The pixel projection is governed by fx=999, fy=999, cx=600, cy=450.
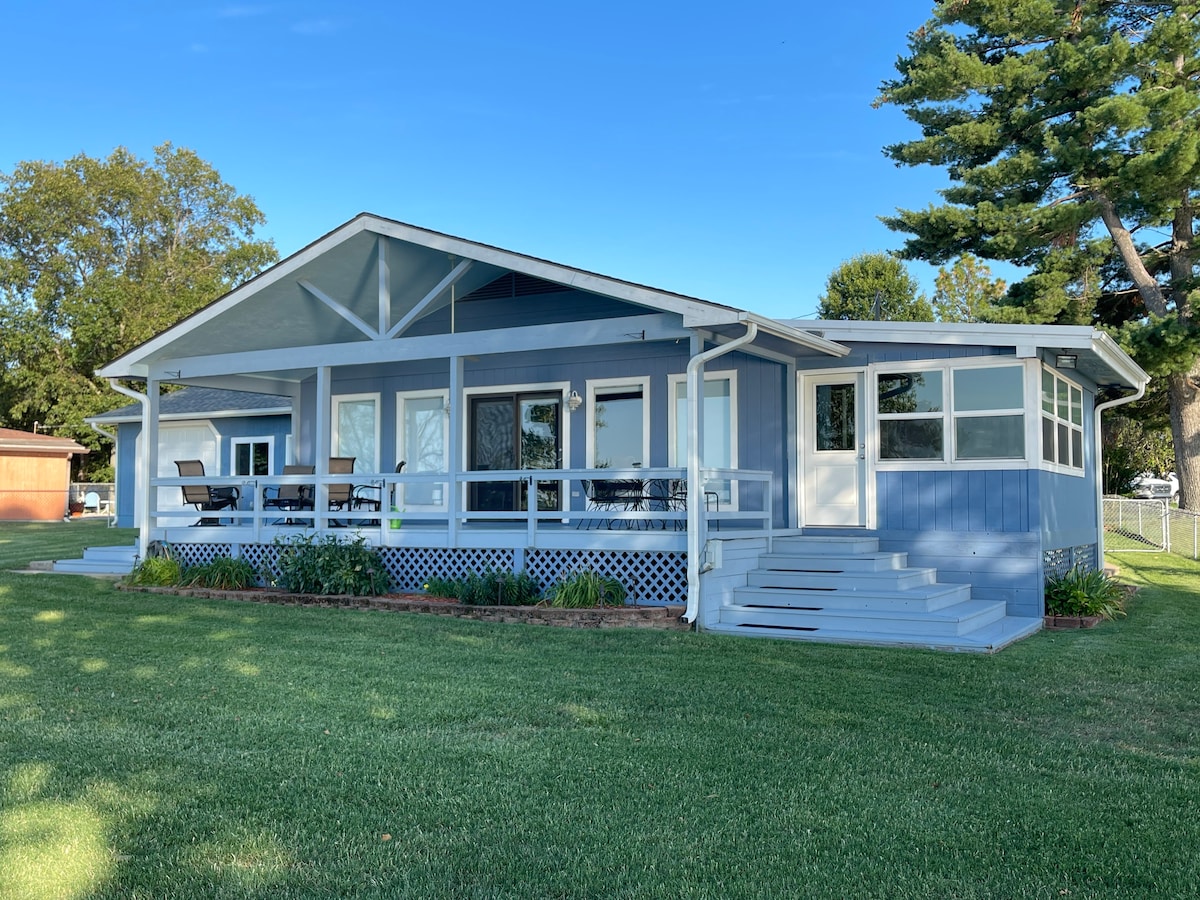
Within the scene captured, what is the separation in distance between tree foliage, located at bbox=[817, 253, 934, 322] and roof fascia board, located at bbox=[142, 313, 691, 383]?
2711 centimetres

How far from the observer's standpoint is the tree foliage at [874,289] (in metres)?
36.7

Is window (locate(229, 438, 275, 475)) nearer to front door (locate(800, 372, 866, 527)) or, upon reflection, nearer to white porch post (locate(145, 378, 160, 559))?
white porch post (locate(145, 378, 160, 559))

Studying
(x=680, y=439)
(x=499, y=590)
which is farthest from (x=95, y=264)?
(x=499, y=590)

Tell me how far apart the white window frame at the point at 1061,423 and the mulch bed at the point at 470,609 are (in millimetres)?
4381

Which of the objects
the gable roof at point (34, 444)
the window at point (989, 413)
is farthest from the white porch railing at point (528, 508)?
the gable roof at point (34, 444)

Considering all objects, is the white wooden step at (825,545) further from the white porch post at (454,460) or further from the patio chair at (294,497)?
the patio chair at (294,497)

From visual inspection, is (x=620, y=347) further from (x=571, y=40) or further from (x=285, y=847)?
(x=571, y=40)

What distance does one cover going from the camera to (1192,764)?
5039mm

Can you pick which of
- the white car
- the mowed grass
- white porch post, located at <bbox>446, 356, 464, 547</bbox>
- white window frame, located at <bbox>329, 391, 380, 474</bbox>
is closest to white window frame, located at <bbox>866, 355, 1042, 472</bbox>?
the mowed grass

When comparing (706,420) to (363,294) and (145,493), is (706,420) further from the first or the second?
(145,493)

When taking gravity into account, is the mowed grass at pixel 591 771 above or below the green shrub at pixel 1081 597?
below

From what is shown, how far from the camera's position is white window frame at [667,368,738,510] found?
40.5 feet

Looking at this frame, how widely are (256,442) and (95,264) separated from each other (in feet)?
92.8

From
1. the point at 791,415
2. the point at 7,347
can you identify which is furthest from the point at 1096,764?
the point at 7,347
